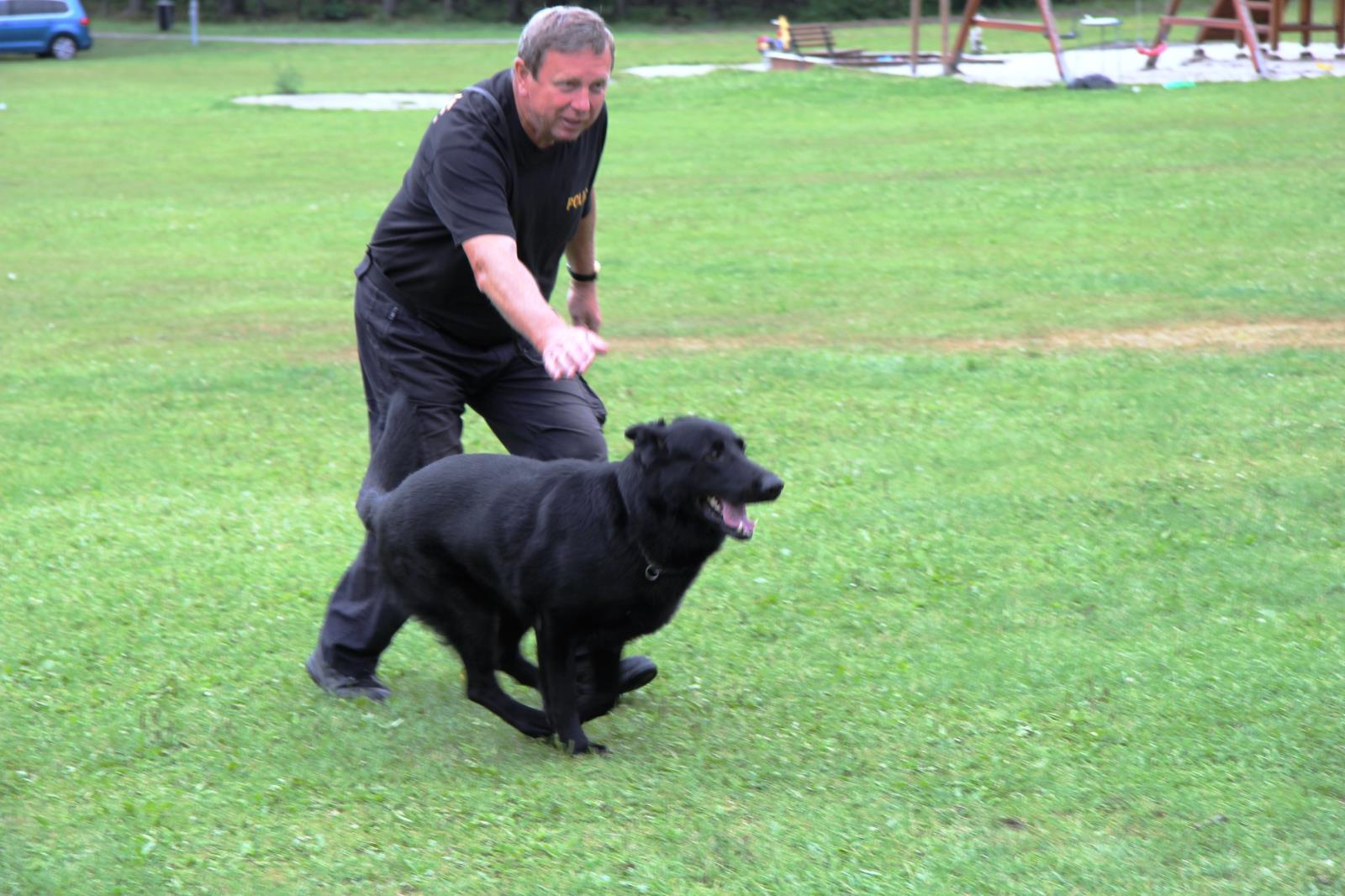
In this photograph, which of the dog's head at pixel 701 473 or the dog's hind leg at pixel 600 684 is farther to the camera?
the dog's hind leg at pixel 600 684

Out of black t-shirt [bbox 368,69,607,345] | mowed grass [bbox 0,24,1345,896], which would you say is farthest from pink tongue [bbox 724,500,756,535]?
black t-shirt [bbox 368,69,607,345]

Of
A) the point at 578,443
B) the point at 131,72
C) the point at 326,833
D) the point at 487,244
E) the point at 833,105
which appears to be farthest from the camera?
the point at 131,72

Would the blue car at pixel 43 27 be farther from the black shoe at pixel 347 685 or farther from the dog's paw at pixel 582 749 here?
the dog's paw at pixel 582 749

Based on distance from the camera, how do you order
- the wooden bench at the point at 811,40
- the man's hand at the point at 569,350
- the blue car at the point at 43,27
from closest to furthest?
1. the man's hand at the point at 569,350
2. the wooden bench at the point at 811,40
3. the blue car at the point at 43,27

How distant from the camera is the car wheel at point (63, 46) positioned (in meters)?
47.8

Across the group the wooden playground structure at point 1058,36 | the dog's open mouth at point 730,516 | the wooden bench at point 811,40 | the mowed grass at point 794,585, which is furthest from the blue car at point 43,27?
the dog's open mouth at point 730,516

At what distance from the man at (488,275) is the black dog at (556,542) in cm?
24

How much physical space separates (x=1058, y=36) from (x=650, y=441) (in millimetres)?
31042

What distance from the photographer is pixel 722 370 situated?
35.0 feet

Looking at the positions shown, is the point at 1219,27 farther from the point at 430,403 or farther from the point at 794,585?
the point at 430,403

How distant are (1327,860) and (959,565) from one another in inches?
108

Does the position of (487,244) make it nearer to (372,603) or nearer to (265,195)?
(372,603)

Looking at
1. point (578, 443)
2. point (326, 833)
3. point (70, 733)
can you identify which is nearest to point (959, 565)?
point (578, 443)

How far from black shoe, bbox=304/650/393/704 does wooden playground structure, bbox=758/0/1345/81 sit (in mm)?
24230
